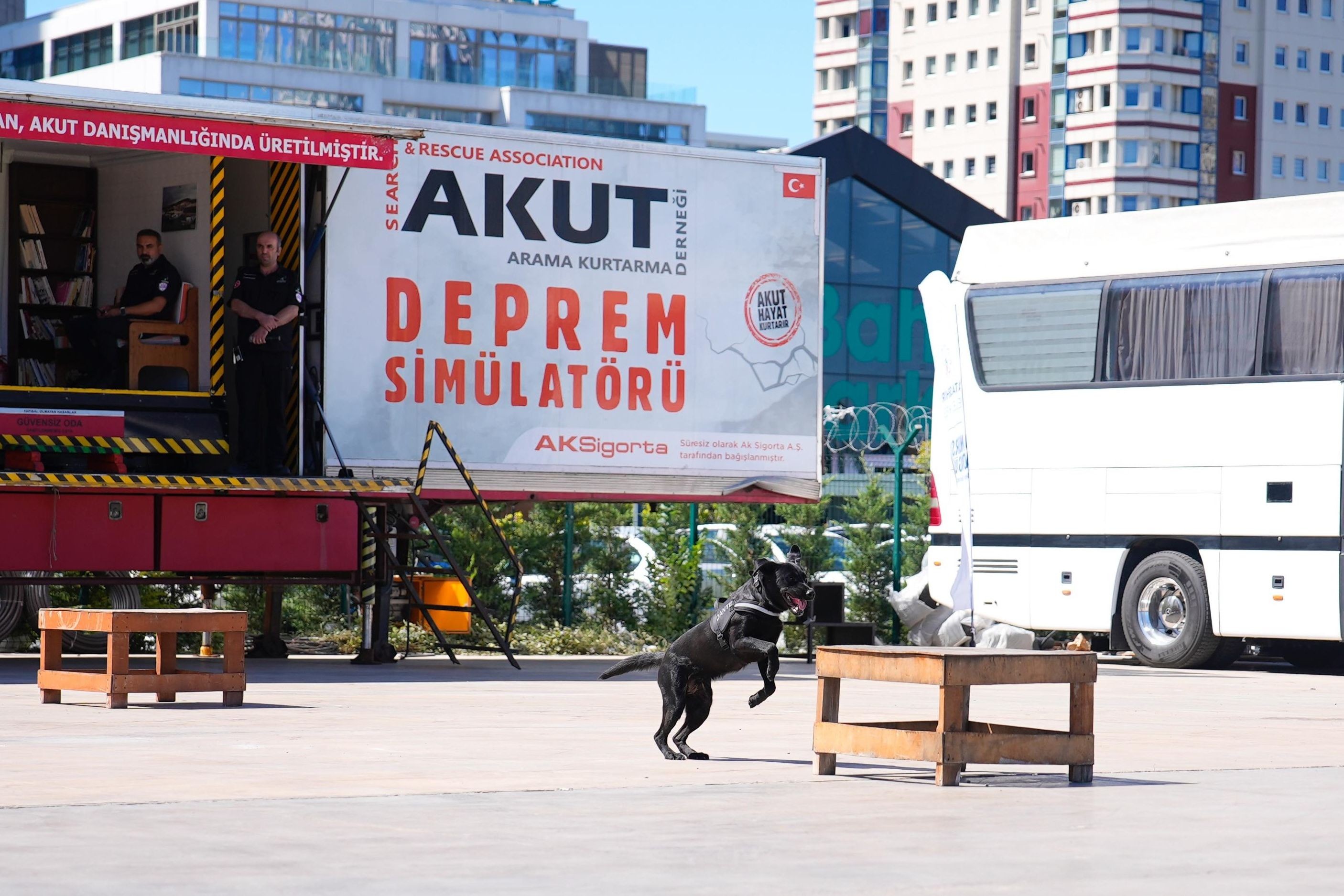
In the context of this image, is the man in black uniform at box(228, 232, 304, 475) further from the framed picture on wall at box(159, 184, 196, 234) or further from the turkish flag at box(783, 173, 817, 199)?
the turkish flag at box(783, 173, 817, 199)

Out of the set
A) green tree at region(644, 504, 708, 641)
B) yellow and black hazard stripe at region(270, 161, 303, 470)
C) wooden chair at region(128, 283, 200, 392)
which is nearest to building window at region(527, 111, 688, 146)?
green tree at region(644, 504, 708, 641)

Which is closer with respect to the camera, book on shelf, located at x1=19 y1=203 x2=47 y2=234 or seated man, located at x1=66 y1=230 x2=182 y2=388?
Result: seated man, located at x1=66 y1=230 x2=182 y2=388

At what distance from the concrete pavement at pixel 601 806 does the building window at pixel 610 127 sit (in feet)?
308

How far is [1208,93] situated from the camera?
387 ft

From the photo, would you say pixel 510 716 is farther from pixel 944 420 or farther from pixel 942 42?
pixel 942 42

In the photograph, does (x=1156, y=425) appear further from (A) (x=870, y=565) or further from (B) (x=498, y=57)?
(B) (x=498, y=57)

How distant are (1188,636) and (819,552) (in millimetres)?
4688

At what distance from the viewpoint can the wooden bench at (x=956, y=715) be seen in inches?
378

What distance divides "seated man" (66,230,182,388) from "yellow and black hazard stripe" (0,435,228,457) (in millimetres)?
886

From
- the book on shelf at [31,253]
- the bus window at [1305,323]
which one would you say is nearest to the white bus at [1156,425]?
the bus window at [1305,323]

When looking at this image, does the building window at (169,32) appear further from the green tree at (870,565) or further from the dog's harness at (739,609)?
the dog's harness at (739,609)

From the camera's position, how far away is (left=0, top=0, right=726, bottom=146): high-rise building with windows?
101m

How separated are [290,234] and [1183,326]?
8.47 meters

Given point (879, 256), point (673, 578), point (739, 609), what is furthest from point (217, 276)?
point (879, 256)
